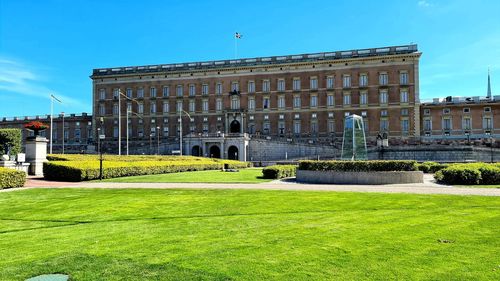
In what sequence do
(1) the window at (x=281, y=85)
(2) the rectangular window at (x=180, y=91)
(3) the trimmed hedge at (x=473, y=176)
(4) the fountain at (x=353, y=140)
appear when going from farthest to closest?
(2) the rectangular window at (x=180, y=91) < (1) the window at (x=281, y=85) < (4) the fountain at (x=353, y=140) < (3) the trimmed hedge at (x=473, y=176)

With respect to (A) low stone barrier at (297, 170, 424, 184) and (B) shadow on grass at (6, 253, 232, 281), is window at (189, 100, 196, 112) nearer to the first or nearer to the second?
(A) low stone barrier at (297, 170, 424, 184)

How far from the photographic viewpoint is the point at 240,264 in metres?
5.81

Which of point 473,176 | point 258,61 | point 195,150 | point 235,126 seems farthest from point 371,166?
point 258,61

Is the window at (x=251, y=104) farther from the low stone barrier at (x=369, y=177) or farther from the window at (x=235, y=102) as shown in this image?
the low stone barrier at (x=369, y=177)

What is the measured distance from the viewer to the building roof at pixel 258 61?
207ft

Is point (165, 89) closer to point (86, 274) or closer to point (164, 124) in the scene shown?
point (164, 124)

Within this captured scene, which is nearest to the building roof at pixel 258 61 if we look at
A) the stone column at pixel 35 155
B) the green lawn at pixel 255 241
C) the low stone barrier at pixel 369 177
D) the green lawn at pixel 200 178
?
the green lawn at pixel 200 178

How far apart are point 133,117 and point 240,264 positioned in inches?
2908

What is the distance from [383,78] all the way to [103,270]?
6404cm

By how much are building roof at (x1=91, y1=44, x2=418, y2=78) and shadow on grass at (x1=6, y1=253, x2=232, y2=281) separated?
63680 mm

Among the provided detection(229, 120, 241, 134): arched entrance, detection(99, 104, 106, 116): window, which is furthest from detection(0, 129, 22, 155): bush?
detection(229, 120, 241, 134): arched entrance

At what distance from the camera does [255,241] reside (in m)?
7.13

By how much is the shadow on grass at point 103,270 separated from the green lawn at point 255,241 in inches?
0.6

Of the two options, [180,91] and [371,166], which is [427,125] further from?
[371,166]
